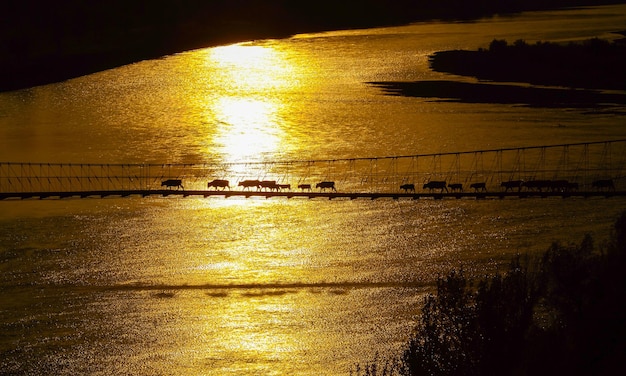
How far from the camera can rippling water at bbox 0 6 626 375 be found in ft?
59.1

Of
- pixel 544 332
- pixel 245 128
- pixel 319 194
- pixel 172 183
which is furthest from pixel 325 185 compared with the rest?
pixel 544 332

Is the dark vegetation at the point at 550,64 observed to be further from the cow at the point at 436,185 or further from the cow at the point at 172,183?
the cow at the point at 172,183

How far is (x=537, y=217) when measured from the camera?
26688 mm

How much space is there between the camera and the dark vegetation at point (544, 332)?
37.7 feet

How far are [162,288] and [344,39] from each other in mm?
50968

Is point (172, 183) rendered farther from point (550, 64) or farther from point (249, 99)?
point (550, 64)

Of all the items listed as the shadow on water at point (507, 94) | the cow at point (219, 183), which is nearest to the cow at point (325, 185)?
the cow at point (219, 183)

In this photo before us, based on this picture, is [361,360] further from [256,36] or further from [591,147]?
[256,36]

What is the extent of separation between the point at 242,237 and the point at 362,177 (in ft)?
20.8

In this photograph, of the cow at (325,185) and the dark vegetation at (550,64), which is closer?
the cow at (325,185)

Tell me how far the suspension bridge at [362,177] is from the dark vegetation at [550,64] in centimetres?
1333

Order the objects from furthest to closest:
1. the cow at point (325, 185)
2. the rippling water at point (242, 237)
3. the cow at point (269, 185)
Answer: the cow at point (325, 185) → the cow at point (269, 185) → the rippling water at point (242, 237)

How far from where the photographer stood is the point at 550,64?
5056 cm

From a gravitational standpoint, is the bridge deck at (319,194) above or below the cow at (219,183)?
below
